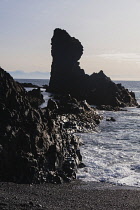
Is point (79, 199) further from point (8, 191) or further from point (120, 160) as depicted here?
point (120, 160)

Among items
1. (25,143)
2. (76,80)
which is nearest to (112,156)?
(25,143)

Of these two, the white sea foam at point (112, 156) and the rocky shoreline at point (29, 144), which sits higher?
the rocky shoreline at point (29, 144)

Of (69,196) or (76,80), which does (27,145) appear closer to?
(69,196)

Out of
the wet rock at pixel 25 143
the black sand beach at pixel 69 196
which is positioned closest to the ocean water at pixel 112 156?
the black sand beach at pixel 69 196

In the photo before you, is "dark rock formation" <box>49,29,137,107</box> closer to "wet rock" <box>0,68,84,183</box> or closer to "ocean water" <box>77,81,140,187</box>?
"ocean water" <box>77,81,140,187</box>

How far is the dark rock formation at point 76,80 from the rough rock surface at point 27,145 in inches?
2492

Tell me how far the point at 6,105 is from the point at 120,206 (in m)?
10.9

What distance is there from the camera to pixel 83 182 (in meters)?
22.8

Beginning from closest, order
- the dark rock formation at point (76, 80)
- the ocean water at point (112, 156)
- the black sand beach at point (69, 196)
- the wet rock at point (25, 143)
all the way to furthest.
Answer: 1. the black sand beach at point (69, 196)
2. the wet rock at point (25, 143)
3. the ocean water at point (112, 156)
4. the dark rock formation at point (76, 80)

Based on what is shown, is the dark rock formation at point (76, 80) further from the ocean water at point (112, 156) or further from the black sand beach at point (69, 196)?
the black sand beach at point (69, 196)

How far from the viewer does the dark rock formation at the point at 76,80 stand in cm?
9175

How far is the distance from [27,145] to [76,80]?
281ft

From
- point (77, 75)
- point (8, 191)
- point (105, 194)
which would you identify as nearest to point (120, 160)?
point (105, 194)

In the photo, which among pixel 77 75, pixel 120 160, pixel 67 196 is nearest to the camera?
pixel 67 196
